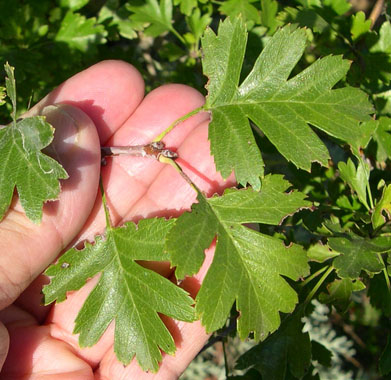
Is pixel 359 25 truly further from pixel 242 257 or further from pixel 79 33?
pixel 79 33

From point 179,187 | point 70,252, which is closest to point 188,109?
point 179,187

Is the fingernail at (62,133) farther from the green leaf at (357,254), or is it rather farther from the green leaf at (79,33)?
the green leaf at (357,254)

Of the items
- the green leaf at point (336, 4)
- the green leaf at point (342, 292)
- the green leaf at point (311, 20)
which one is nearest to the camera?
the green leaf at point (342, 292)

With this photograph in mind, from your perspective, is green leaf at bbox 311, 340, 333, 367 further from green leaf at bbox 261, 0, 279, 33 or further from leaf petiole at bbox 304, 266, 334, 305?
green leaf at bbox 261, 0, 279, 33

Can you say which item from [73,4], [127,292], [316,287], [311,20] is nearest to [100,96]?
[73,4]

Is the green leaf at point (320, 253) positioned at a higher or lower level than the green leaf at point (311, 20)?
lower

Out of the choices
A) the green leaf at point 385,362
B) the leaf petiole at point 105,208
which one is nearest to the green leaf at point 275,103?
the leaf petiole at point 105,208
